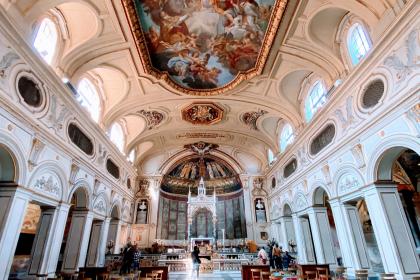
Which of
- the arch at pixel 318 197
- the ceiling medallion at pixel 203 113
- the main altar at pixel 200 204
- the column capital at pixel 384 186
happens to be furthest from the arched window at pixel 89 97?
the main altar at pixel 200 204

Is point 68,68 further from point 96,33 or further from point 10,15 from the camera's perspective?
point 10,15

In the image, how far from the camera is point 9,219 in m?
6.44

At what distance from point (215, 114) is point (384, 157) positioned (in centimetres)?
1046

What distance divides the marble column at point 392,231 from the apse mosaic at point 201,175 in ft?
52.0

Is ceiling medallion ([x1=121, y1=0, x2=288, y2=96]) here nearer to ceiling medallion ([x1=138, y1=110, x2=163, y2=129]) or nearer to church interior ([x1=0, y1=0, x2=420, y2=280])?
church interior ([x1=0, y1=0, x2=420, y2=280])

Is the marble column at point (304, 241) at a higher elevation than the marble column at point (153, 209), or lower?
lower

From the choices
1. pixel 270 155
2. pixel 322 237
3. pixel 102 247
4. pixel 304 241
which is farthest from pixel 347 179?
pixel 102 247

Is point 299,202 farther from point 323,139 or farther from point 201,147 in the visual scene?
point 201,147

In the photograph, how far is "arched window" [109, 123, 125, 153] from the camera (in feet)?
50.3

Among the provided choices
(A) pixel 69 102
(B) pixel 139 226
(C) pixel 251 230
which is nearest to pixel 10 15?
(A) pixel 69 102

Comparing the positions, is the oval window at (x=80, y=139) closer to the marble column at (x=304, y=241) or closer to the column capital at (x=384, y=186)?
the column capital at (x=384, y=186)

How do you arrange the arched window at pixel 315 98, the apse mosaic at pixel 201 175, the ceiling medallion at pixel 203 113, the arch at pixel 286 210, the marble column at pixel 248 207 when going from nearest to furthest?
the arched window at pixel 315 98
the ceiling medallion at pixel 203 113
the arch at pixel 286 210
the marble column at pixel 248 207
the apse mosaic at pixel 201 175

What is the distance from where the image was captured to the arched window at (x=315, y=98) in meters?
11.2

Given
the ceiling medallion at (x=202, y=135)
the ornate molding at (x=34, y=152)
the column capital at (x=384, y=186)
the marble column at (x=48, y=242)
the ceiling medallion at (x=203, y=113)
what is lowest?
the marble column at (x=48, y=242)
